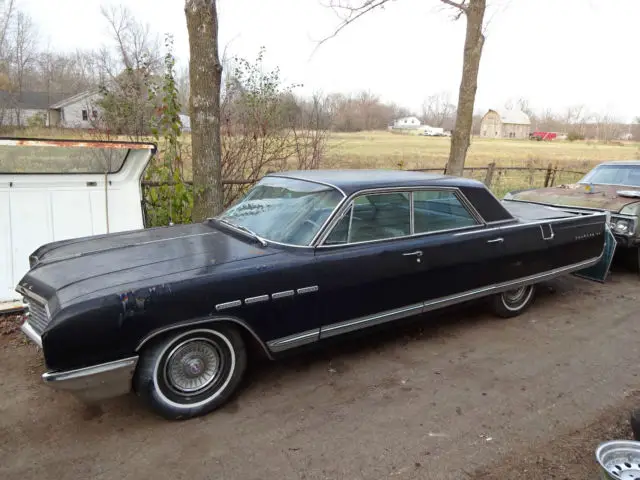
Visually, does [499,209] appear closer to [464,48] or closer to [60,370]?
[60,370]

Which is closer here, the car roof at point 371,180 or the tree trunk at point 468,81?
the car roof at point 371,180

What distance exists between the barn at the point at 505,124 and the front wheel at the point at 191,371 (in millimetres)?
99139

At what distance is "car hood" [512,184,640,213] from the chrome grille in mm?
6447

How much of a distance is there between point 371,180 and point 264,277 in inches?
58.3

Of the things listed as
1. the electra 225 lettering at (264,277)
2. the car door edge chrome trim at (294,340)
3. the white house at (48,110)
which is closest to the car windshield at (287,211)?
the electra 225 lettering at (264,277)

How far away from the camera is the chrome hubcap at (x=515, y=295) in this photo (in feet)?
16.1

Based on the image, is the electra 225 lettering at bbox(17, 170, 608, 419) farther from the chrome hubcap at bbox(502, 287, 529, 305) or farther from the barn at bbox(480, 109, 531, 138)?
the barn at bbox(480, 109, 531, 138)

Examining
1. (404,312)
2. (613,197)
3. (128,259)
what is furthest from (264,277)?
(613,197)

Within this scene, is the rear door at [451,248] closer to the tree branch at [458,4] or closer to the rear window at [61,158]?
the rear window at [61,158]

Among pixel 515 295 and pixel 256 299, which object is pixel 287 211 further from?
pixel 515 295

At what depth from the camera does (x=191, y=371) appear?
306 cm

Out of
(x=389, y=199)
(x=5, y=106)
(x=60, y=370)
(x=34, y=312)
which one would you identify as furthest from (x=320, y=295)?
(x=5, y=106)

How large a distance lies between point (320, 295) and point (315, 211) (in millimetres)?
718

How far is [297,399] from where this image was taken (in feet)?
11.0
